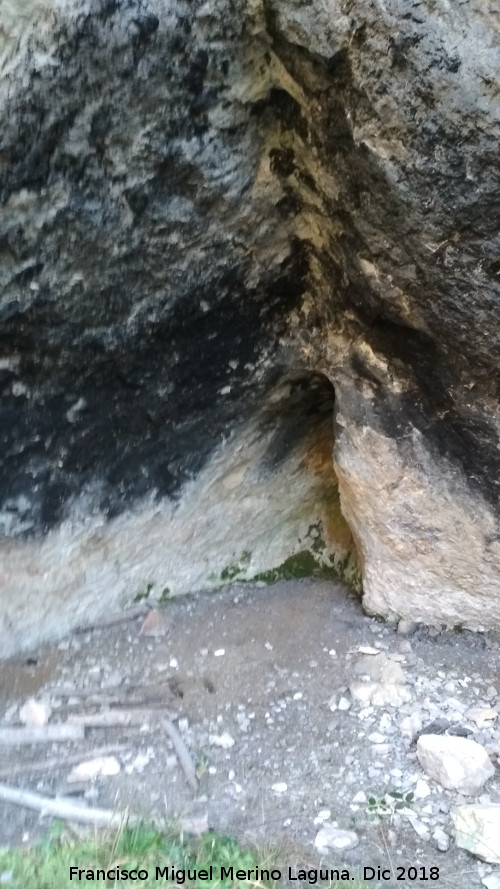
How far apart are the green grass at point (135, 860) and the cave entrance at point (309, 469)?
828 mm

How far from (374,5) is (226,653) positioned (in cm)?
121

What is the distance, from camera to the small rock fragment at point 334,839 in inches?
40.1

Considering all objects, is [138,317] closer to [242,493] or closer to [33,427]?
[33,427]

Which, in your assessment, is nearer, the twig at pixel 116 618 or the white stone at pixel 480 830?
the white stone at pixel 480 830

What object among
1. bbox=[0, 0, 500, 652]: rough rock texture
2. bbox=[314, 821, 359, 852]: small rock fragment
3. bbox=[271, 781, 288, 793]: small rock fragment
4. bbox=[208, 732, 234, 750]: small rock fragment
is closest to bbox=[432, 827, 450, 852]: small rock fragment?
bbox=[314, 821, 359, 852]: small rock fragment

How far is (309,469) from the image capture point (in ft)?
5.68

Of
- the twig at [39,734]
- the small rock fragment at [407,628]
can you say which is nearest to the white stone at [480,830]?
the small rock fragment at [407,628]

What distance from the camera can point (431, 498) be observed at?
138 cm

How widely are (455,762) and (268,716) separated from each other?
359mm

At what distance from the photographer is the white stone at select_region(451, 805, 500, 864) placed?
992 millimetres

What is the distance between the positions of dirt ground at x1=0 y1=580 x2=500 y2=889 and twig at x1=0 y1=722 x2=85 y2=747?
0.01 metres

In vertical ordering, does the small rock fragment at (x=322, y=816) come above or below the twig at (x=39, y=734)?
above

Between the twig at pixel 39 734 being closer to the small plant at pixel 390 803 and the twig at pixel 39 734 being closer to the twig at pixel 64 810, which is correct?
A: the twig at pixel 64 810

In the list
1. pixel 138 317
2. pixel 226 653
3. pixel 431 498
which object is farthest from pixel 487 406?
pixel 226 653
